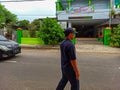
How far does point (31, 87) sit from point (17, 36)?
14.7 m

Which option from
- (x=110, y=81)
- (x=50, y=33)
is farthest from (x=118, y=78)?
(x=50, y=33)

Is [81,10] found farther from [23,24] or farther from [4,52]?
[23,24]

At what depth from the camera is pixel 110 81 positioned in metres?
5.63

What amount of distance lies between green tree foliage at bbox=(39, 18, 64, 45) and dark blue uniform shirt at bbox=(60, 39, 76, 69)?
12.3 metres

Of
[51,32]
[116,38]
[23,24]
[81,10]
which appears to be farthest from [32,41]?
[23,24]

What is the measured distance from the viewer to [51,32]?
52.4 feet

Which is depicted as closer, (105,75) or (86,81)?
(86,81)

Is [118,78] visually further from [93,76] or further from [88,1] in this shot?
[88,1]

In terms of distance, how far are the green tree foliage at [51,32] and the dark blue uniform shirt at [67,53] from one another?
40.3 ft

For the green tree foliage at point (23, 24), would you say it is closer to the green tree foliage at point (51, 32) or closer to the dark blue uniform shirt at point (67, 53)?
the green tree foliage at point (51, 32)

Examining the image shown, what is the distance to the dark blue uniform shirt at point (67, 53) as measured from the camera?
3443 mm

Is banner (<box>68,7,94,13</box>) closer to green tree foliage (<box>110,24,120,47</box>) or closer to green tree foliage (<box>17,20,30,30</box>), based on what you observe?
green tree foliage (<box>110,24,120,47</box>)

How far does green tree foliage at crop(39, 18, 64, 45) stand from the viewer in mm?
15938

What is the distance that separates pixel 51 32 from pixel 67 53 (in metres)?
12.6
